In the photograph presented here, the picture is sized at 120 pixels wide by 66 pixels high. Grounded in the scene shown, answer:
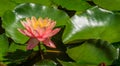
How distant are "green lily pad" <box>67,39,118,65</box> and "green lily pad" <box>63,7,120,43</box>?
115 mm

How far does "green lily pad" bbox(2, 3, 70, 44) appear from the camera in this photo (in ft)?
5.28

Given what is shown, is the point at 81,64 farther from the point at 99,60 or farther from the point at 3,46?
the point at 3,46

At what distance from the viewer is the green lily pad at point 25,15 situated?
161 centimetres

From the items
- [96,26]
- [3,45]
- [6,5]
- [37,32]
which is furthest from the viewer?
→ [6,5]

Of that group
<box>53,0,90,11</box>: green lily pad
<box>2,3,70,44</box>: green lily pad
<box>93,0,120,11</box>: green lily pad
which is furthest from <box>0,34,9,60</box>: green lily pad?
<box>93,0,120,11</box>: green lily pad

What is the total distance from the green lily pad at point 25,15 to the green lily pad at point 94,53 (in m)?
0.21

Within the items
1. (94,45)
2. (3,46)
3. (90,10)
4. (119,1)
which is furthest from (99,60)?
(119,1)

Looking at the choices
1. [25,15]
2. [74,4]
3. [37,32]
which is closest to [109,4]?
[74,4]

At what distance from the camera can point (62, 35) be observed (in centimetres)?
166

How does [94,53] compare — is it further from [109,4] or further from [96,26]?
[109,4]

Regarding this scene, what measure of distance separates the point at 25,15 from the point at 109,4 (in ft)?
1.69

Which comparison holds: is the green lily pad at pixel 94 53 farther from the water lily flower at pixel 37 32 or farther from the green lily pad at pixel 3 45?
the green lily pad at pixel 3 45

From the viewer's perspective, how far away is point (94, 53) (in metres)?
1.49

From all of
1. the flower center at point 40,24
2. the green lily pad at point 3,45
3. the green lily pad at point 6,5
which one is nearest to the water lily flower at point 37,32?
the flower center at point 40,24
